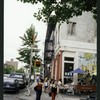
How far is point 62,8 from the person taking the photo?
38.8 feet

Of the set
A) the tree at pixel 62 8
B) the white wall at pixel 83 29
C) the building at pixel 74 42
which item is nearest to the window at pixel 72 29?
the building at pixel 74 42

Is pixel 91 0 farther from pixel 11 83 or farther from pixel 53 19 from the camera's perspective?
pixel 11 83

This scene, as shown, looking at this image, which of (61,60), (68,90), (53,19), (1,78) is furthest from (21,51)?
(1,78)

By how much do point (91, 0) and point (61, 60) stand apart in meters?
22.0

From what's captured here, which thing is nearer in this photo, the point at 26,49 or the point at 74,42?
the point at 74,42

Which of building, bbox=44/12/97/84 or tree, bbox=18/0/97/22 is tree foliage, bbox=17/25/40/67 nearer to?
building, bbox=44/12/97/84

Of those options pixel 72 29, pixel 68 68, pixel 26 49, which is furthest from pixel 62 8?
pixel 26 49

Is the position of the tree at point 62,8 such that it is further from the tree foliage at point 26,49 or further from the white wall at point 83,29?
the tree foliage at point 26,49

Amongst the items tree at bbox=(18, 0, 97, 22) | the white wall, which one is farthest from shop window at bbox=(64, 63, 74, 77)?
tree at bbox=(18, 0, 97, 22)

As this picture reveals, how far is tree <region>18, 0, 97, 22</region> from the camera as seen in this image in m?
11.0

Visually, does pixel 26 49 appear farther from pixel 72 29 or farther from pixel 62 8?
pixel 62 8

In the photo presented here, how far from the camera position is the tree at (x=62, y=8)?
1102 centimetres

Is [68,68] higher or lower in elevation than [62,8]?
lower

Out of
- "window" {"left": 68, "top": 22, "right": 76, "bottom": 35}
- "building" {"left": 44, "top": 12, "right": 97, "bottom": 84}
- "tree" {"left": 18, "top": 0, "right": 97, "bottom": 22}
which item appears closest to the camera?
"tree" {"left": 18, "top": 0, "right": 97, "bottom": 22}
